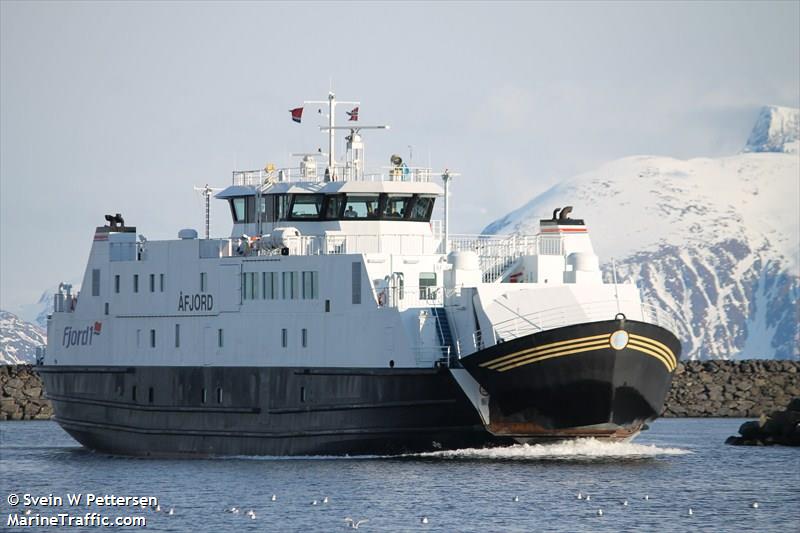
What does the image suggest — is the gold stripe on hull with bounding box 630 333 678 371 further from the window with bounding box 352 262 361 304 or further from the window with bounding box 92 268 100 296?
the window with bounding box 92 268 100 296

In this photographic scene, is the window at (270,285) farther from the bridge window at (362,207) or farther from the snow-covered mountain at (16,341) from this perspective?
the snow-covered mountain at (16,341)

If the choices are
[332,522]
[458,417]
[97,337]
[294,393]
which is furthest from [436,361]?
[97,337]

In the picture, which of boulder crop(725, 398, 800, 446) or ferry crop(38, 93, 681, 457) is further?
boulder crop(725, 398, 800, 446)

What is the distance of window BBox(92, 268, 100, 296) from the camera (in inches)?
2120

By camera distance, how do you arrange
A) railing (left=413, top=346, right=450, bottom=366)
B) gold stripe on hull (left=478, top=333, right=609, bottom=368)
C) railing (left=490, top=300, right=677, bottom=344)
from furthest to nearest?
railing (left=413, top=346, right=450, bottom=366), railing (left=490, top=300, right=677, bottom=344), gold stripe on hull (left=478, top=333, right=609, bottom=368)

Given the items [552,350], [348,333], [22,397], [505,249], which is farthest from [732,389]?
[552,350]

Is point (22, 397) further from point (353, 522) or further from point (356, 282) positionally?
point (353, 522)

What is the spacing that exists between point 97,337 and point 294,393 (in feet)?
29.2

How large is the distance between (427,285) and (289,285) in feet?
12.3

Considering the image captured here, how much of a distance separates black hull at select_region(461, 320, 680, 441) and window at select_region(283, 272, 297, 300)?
20.2ft

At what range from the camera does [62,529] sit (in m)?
37.1

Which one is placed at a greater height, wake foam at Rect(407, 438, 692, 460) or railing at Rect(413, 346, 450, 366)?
railing at Rect(413, 346, 450, 366)

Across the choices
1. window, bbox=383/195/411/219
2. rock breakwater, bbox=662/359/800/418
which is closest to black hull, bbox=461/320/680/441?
window, bbox=383/195/411/219

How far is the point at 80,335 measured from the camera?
5472 cm
